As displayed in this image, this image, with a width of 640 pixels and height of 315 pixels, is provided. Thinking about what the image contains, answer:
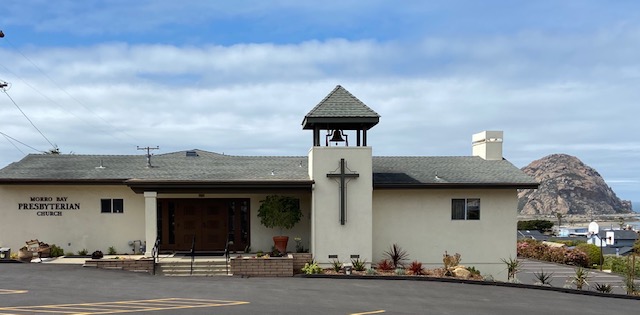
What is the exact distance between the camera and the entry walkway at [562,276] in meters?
21.7

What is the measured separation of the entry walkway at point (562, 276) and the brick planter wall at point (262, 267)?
10.3 meters

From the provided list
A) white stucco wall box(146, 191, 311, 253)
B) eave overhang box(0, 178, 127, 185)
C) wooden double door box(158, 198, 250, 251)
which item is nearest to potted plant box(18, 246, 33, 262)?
eave overhang box(0, 178, 127, 185)

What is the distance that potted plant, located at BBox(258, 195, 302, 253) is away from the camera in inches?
861

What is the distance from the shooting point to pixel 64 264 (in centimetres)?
2044

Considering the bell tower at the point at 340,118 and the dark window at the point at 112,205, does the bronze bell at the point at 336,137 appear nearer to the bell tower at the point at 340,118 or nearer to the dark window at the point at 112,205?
the bell tower at the point at 340,118

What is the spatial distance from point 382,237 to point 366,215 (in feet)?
6.44

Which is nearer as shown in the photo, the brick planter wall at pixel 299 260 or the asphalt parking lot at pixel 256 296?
the asphalt parking lot at pixel 256 296

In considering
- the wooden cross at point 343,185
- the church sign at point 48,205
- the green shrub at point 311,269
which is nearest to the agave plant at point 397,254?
the wooden cross at point 343,185

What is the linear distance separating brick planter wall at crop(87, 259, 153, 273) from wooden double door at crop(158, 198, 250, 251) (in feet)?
11.6

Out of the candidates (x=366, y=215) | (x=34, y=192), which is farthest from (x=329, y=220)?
(x=34, y=192)

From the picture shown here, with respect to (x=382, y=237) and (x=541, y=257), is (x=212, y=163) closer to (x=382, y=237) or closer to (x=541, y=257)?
(x=382, y=237)

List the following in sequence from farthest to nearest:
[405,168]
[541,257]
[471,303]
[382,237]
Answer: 1. [541,257]
2. [405,168]
3. [382,237]
4. [471,303]

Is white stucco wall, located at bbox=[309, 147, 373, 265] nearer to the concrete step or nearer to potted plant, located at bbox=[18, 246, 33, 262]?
the concrete step

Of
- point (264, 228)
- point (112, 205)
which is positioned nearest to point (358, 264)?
point (264, 228)
